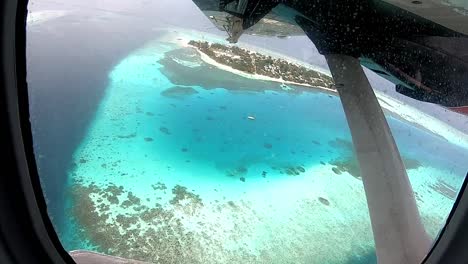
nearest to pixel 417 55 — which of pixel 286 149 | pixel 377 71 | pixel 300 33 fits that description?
pixel 377 71

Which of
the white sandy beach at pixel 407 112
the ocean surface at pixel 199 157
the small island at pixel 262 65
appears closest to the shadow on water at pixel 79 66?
the ocean surface at pixel 199 157

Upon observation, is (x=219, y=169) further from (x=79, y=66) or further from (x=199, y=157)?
(x=79, y=66)

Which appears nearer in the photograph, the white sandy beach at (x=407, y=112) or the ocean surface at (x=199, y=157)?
the white sandy beach at (x=407, y=112)

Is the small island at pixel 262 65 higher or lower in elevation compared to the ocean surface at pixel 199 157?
higher

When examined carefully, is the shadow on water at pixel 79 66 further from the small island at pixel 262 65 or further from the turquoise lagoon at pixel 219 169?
the small island at pixel 262 65

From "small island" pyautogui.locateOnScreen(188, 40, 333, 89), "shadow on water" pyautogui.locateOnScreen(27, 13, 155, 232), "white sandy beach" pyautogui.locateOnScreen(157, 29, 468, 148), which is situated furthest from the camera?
"shadow on water" pyautogui.locateOnScreen(27, 13, 155, 232)

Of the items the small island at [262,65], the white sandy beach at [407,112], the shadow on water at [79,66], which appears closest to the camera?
the white sandy beach at [407,112]

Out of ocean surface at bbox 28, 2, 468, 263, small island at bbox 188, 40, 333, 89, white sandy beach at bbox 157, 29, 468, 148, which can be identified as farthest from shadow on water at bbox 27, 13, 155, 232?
white sandy beach at bbox 157, 29, 468, 148

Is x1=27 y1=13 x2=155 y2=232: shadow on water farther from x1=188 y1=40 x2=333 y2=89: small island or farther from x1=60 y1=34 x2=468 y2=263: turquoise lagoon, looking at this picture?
x1=188 y1=40 x2=333 y2=89: small island

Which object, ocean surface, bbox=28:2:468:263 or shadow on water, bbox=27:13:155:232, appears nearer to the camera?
ocean surface, bbox=28:2:468:263
